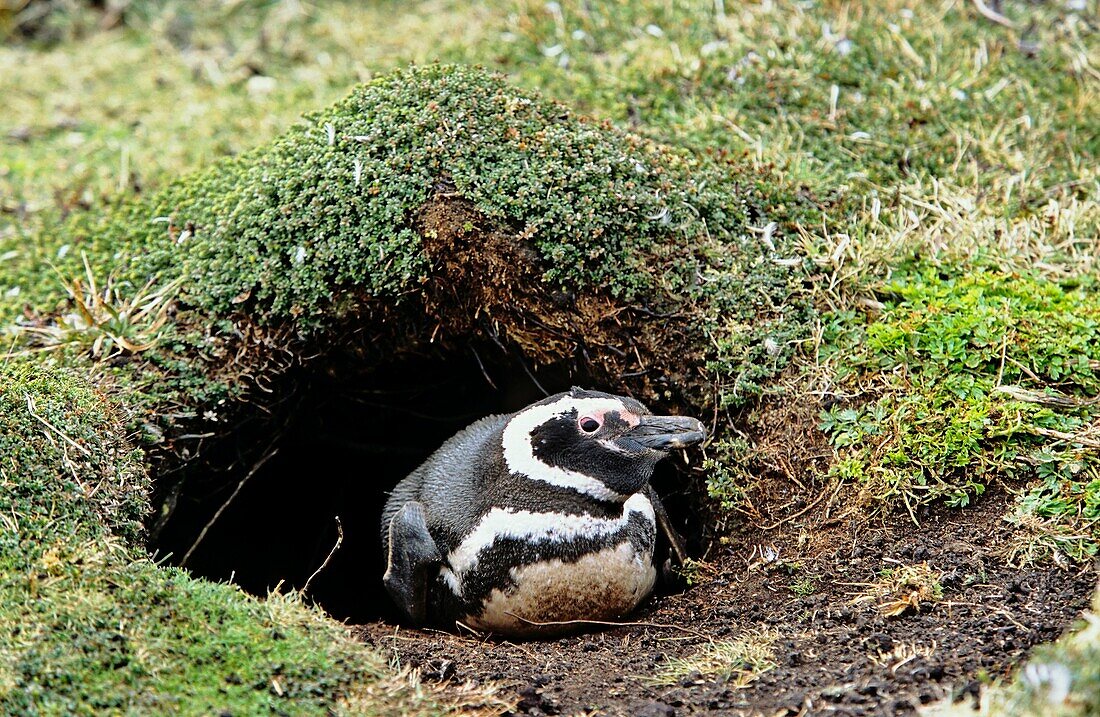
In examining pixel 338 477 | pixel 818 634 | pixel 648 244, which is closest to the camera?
pixel 818 634

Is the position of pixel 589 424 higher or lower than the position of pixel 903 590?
higher

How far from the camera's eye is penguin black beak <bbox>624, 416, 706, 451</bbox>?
4.12m

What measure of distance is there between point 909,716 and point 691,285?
2287 millimetres

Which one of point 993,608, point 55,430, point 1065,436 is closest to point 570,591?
point 993,608

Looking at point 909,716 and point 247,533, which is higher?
point 909,716

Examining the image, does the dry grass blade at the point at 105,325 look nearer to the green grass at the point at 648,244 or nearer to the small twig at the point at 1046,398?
the green grass at the point at 648,244

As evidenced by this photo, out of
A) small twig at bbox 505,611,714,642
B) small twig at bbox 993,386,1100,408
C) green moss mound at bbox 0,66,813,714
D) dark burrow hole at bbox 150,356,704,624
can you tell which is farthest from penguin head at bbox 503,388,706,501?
small twig at bbox 993,386,1100,408

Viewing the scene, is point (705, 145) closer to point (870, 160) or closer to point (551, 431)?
point (870, 160)

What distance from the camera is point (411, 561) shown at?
4547 mm

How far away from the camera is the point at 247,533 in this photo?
578cm

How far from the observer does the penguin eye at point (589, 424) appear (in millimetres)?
4262

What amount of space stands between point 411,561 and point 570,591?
0.71m

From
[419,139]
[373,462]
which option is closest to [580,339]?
[419,139]

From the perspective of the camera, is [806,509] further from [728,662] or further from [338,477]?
[338,477]
